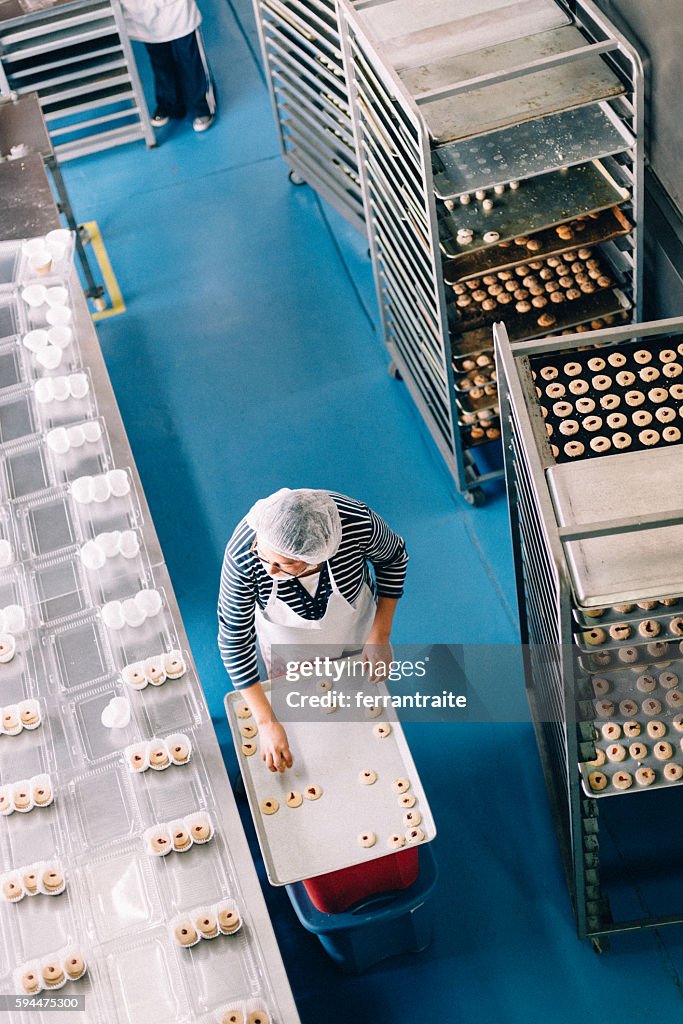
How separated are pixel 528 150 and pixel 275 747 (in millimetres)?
2784

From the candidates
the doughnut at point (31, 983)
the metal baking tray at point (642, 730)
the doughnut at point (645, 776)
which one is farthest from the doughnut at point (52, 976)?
the doughnut at point (645, 776)

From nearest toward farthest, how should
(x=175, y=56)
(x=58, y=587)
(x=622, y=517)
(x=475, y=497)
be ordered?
(x=622, y=517) < (x=58, y=587) < (x=475, y=497) < (x=175, y=56)

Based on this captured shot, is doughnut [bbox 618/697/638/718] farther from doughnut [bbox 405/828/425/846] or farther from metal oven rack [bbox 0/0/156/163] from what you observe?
metal oven rack [bbox 0/0/156/163]

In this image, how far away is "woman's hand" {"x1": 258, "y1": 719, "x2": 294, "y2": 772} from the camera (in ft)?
12.2

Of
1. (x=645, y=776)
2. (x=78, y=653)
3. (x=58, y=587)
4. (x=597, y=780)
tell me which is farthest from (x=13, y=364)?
(x=645, y=776)

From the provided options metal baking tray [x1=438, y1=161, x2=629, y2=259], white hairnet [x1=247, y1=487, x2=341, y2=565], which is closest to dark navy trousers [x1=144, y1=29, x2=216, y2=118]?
metal baking tray [x1=438, y1=161, x2=629, y2=259]

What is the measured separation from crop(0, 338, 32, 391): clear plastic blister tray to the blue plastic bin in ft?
8.82

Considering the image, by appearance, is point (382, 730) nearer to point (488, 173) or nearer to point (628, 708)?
point (628, 708)

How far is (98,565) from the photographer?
4293mm

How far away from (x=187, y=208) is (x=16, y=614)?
4.53 m

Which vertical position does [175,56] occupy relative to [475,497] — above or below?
above

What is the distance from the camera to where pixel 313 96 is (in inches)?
265

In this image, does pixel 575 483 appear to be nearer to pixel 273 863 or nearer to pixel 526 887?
pixel 273 863

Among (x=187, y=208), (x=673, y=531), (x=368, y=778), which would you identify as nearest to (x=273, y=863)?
(x=368, y=778)
